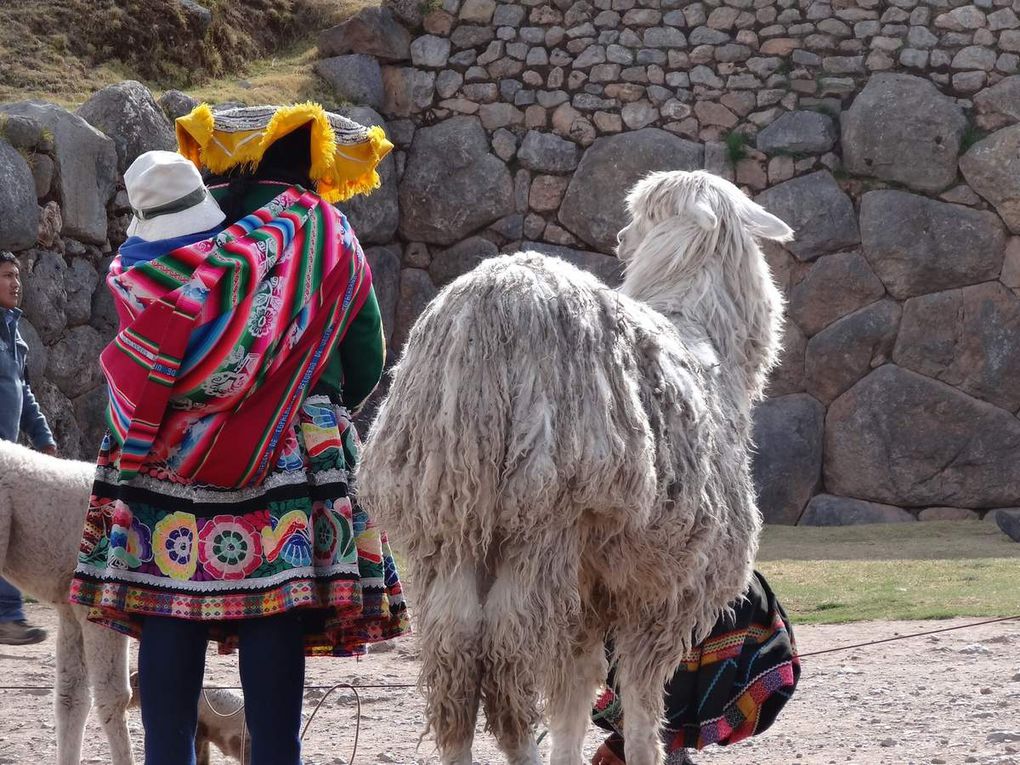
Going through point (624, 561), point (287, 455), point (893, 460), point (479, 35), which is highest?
point (479, 35)

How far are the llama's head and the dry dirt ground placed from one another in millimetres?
1034

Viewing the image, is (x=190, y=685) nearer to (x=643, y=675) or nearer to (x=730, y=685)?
(x=643, y=675)

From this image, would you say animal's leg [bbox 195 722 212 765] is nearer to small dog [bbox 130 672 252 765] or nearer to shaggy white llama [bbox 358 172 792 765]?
small dog [bbox 130 672 252 765]

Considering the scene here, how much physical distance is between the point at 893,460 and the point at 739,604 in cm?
725

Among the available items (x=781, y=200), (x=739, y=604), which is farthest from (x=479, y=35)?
(x=739, y=604)

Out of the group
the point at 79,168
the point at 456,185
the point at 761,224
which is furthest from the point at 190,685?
the point at 456,185

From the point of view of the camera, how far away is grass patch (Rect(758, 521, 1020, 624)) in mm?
6199

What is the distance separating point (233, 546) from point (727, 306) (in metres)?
1.73

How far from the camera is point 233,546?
2.52m

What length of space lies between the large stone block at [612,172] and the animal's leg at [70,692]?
7414 mm

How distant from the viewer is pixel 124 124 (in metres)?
8.69

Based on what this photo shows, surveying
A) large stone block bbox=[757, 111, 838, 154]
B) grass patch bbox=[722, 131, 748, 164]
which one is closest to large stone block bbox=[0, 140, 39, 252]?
grass patch bbox=[722, 131, 748, 164]

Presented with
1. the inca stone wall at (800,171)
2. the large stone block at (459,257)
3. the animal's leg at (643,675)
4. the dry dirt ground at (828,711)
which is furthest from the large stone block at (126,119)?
the animal's leg at (643,675)

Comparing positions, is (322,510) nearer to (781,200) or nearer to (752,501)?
(752,501)
